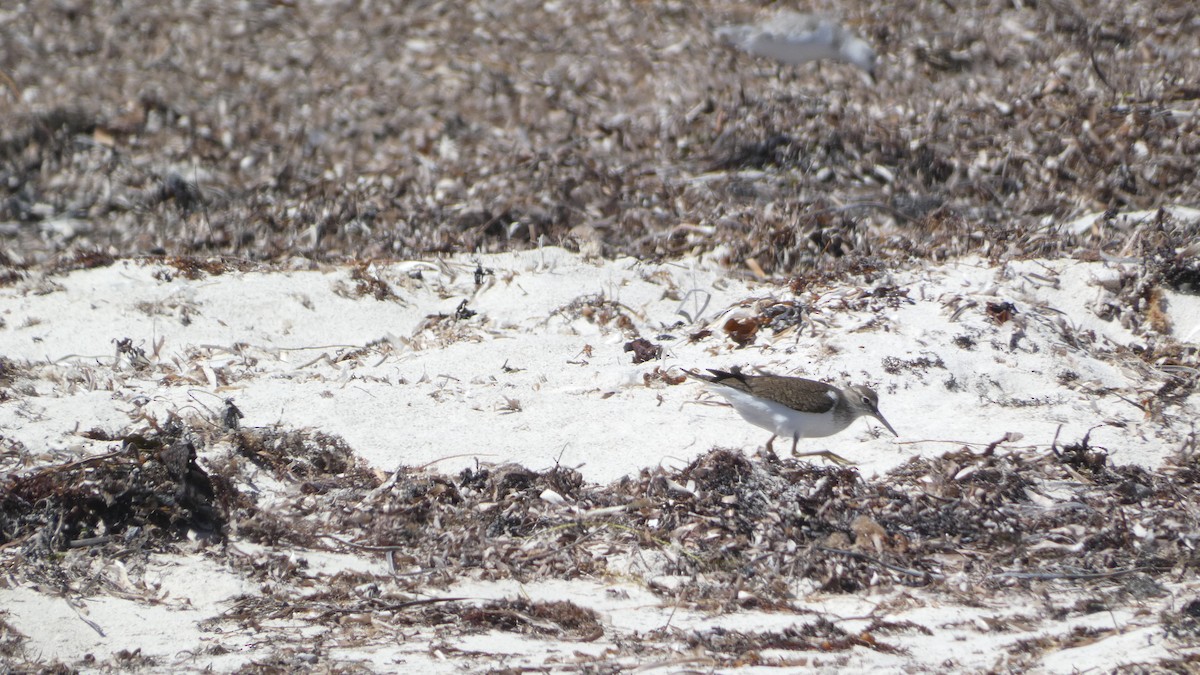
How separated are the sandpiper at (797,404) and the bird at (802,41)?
5.55 m

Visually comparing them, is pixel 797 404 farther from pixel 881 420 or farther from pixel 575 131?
pixel 575 131

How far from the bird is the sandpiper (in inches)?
218

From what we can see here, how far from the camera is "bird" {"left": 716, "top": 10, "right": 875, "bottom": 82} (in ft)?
33.0

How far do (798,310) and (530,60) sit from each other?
5.46 m

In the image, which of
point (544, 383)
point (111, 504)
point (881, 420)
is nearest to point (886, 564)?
point (881, 420)

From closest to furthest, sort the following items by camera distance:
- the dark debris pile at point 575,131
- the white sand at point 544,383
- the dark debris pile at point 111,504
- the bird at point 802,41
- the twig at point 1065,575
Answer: the white sand at point 544,383, the twig at point 1065,575, the dark debris pile at point 111,504, the dark debris pile at point 575,131, the bird at point 802,41

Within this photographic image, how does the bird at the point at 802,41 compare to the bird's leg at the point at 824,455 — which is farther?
the bird at the point at 802,41

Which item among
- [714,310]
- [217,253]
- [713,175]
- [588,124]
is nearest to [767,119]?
[713,175]

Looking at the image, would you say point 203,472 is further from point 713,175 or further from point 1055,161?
point 1055,161

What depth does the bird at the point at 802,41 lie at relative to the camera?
10.1m

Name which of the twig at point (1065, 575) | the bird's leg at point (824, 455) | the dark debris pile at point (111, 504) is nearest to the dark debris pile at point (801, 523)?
the twig at point (1065, 575)

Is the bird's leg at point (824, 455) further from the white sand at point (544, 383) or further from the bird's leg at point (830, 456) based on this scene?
the white sand at point (544, 383)

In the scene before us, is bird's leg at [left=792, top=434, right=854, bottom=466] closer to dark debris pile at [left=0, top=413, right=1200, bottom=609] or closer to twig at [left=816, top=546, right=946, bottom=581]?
dark debris pile at [left=0, top=413, right=1200, bottom=609]

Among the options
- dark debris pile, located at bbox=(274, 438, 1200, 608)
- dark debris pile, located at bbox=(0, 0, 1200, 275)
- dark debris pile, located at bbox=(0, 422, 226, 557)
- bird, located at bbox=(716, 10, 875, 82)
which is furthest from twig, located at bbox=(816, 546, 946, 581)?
bird, located at bbox=(716, 10, 875, 82)
